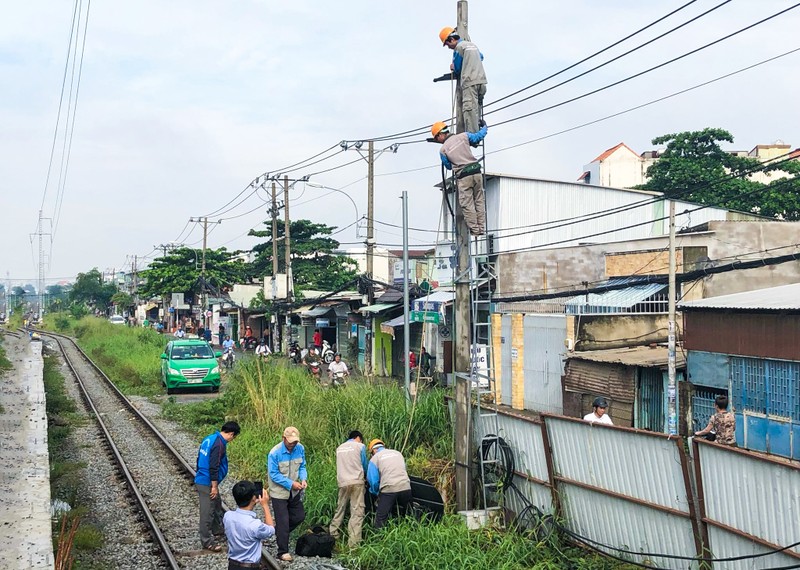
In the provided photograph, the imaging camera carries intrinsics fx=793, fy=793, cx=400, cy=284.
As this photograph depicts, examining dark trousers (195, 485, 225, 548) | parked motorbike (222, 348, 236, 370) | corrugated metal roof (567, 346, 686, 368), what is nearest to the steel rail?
dark trousers (195, 485, 225, 548)

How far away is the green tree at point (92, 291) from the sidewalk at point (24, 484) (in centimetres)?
8924

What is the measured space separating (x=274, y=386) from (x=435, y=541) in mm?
9299

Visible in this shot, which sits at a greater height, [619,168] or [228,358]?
[619,168]

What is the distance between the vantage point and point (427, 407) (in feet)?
41.0

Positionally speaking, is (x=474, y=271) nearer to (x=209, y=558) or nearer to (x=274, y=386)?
(x=209, y=558)

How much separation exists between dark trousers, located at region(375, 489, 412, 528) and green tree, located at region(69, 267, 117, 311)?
346 ft

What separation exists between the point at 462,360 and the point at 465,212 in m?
1.88

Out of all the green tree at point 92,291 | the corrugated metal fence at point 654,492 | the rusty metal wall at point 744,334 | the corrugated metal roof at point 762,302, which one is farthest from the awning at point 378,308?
the green tree at point 92,291

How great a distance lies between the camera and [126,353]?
41.5 metres

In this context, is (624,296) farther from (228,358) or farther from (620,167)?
(620,167)

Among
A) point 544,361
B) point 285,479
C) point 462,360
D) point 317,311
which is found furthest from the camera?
point 317,311

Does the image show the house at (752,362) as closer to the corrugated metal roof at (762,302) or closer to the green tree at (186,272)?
the corrugated metal roof at (762,302)

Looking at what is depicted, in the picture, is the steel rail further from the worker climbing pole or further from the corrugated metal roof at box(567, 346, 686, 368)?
the corrugated metal roof at box(567, 346, 686, 368)

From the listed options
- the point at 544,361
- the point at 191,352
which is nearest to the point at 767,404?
the point at 544,361
